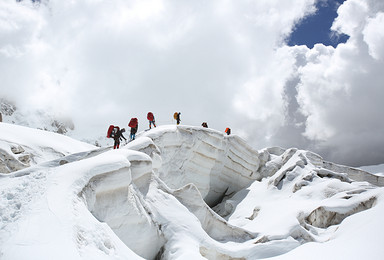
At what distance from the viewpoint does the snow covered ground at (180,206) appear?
5.48 metres

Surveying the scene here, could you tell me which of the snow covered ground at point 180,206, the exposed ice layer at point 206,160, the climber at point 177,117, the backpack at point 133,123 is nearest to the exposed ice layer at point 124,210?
the snow covered ground at point 180,206

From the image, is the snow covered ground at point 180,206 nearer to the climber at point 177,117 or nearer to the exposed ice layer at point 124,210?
the exposed ice layer at point 124,210

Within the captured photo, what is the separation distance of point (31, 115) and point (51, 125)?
34.1ft

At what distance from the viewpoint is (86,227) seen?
5.67 m

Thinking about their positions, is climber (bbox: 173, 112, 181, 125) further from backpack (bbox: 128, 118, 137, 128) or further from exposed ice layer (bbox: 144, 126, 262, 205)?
backpack (bbox: 128, 118, 137, 128)

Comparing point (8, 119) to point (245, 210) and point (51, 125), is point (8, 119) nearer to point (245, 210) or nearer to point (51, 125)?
point (51, 125)

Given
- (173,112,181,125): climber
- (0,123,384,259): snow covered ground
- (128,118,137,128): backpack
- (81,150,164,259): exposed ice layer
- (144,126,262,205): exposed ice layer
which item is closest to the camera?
(0,123,384,259): snow covered ground

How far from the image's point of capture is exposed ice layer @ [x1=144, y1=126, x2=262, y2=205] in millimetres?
17625

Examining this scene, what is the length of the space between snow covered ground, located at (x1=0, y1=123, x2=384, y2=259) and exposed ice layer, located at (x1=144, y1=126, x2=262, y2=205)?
0.06m

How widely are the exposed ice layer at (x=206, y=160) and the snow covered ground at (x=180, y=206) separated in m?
0.06

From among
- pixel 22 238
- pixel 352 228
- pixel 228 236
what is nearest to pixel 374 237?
pixel 352 228

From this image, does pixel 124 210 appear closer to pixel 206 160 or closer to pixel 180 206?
pixel 180 206

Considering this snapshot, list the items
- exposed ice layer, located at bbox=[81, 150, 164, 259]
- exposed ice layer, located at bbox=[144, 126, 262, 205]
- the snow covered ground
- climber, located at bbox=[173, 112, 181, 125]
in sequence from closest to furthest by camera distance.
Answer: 1. the snow covered ground
2. exposed ice layer, located at bbox=[81, 150, 164, 259]
3. exposed ice layer, located at bbox=[144, 126, 262, 205]
4. climber, located at bbox=[173, 112, 181, 125]

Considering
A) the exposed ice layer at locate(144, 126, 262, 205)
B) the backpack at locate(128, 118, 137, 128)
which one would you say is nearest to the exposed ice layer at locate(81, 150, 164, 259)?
the backpack at locate(128, 118, 137, 128)
